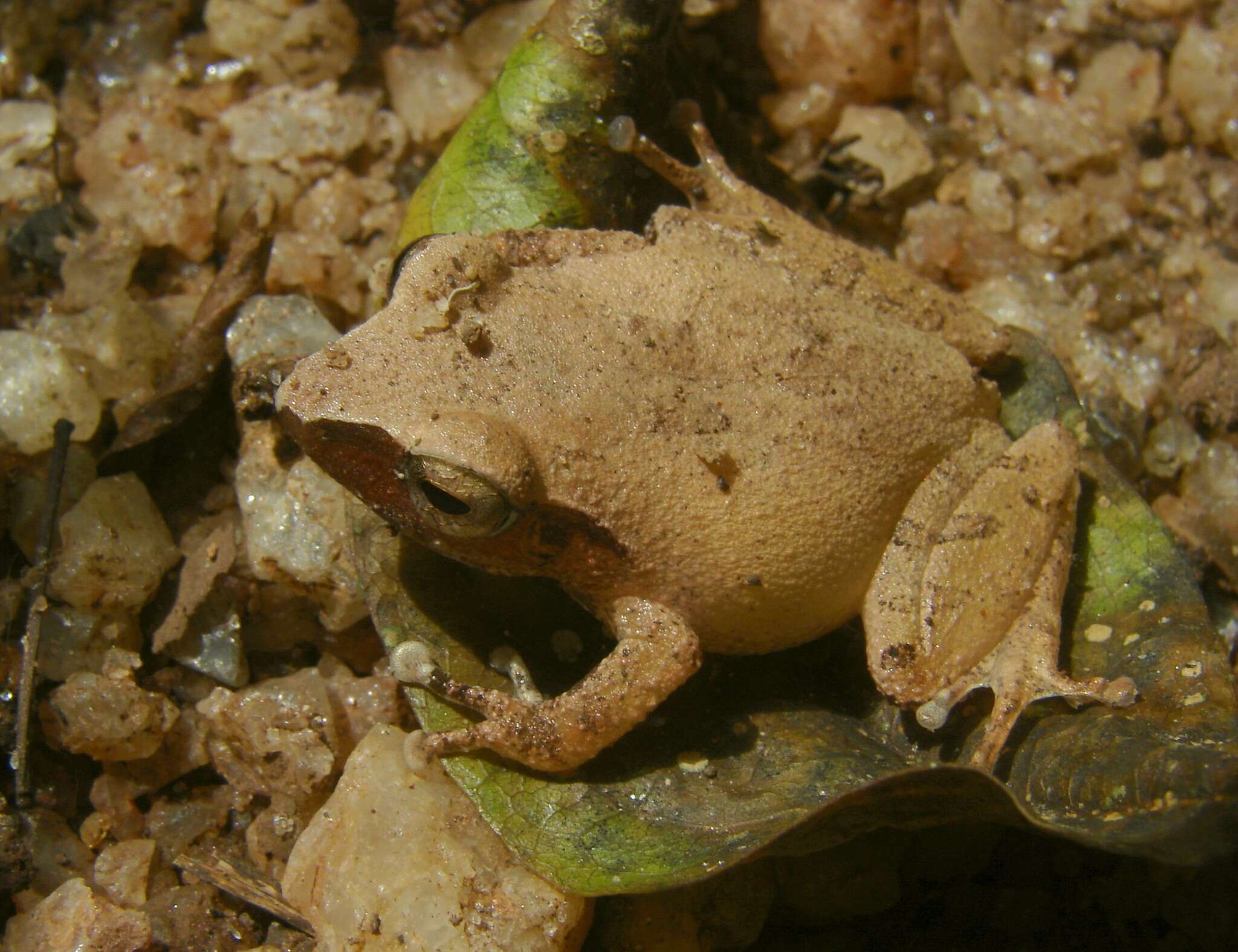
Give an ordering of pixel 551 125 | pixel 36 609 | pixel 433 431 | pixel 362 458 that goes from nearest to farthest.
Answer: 1. pixel 433 431
2. pixel 362 458
3. pixel 36 609
4. pixel 551 125

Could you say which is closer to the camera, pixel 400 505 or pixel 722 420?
pixel 400 505

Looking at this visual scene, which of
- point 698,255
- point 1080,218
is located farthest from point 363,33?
point 1080,218

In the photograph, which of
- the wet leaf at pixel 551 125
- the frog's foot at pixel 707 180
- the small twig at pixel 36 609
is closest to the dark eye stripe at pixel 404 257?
the wet leaf at pixel 551 125

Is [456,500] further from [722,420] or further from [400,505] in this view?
[722,420]

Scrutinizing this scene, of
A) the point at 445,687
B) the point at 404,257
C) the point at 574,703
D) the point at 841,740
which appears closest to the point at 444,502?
the point at 445,687

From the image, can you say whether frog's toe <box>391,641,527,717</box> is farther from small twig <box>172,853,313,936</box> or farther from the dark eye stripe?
the dark eye stripe

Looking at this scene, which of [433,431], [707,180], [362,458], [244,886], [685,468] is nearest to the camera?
[433,431]
